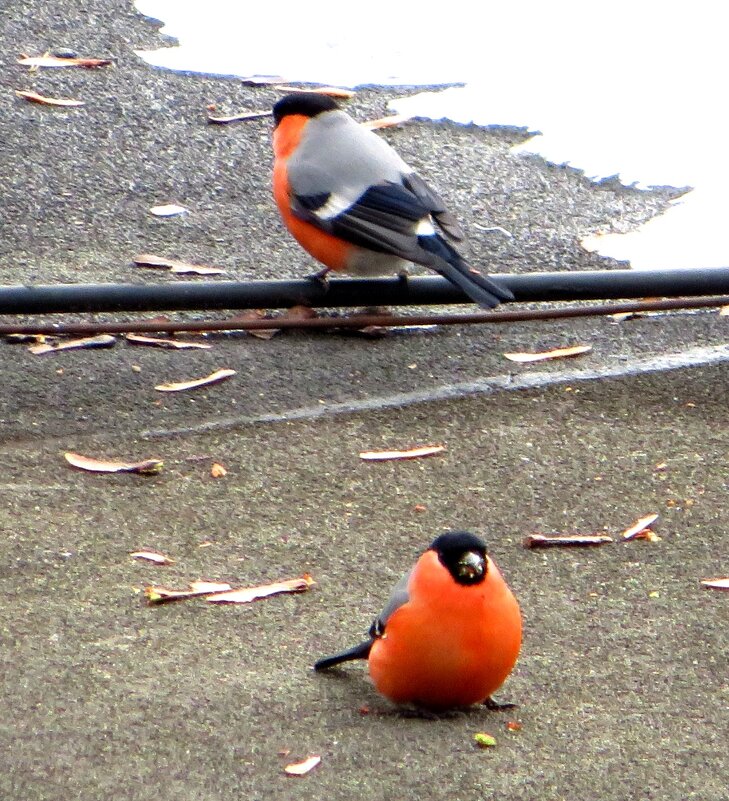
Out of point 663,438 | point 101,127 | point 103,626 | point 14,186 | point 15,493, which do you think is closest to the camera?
point 103,626

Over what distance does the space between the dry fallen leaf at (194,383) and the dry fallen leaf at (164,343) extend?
0.29m

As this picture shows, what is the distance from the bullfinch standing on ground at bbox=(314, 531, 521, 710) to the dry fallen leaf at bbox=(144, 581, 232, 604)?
748 mm

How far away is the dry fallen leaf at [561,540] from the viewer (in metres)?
4.14

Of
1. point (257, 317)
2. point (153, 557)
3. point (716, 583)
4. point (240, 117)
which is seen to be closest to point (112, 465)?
point (153, 557)

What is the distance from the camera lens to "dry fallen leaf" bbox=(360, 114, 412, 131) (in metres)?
7.68

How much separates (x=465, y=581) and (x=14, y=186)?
441 centimetres

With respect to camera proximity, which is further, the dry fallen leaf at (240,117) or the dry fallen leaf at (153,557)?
the dry fallen leaf at (240,117)

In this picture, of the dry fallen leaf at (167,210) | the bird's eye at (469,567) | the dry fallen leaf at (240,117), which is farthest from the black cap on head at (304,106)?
the bird's eye at (469,567)

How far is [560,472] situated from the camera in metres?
4.61

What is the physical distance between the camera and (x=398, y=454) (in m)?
4.73

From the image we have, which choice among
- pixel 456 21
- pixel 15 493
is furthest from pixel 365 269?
pixel 456 21

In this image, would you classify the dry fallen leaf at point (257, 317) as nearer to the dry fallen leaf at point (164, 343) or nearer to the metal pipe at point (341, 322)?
the dry fallen leaf at point (164, 343)

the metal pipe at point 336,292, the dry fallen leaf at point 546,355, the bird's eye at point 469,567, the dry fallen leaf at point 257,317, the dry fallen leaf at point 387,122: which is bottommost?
the dry fallen leaf at point 257,317

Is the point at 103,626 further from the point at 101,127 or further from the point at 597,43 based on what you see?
the point at 597,43
